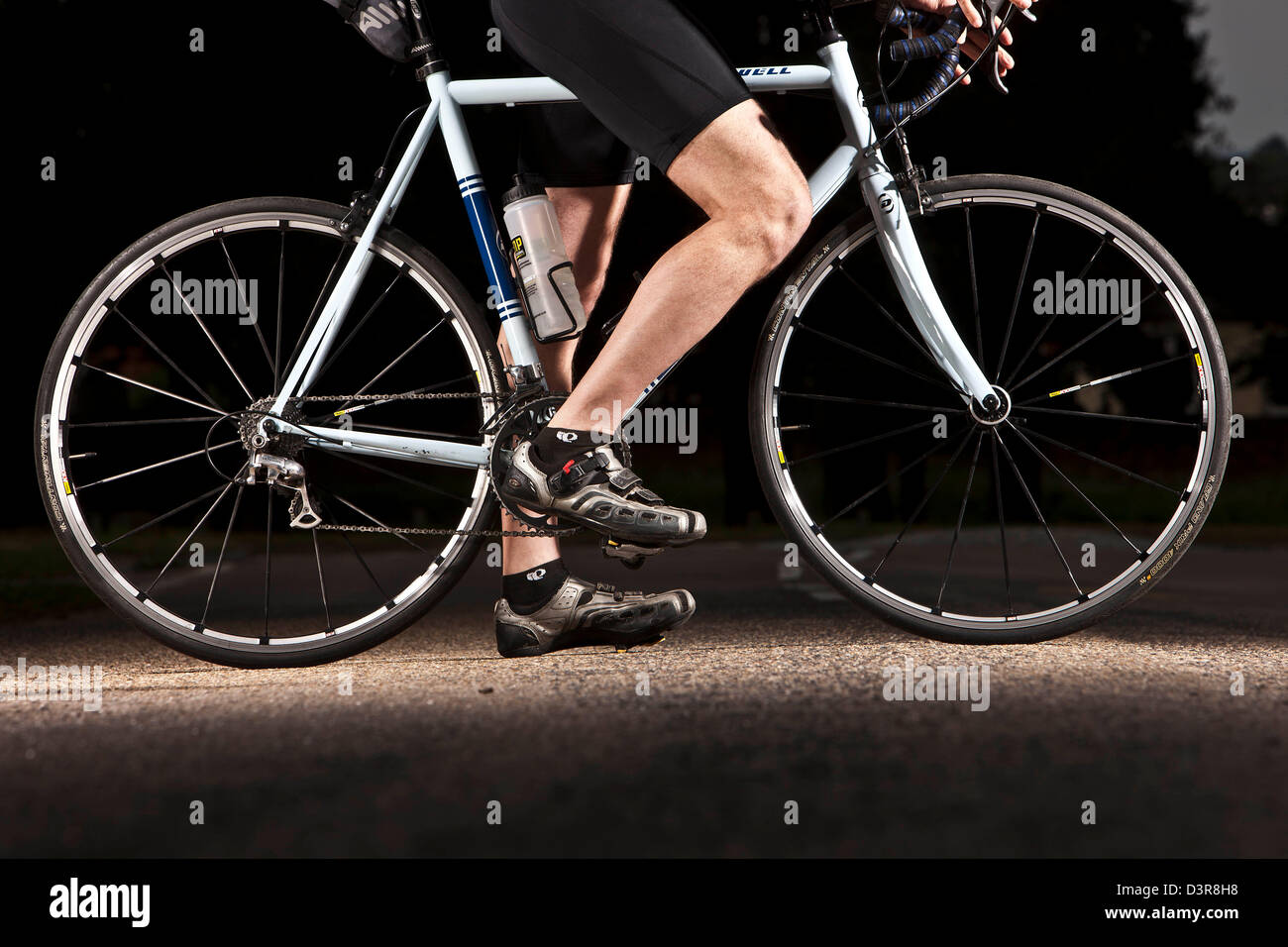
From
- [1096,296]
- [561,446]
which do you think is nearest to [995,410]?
[1096,296]

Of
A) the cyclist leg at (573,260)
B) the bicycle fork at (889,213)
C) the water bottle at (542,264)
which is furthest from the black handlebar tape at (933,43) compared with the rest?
the water bottle at (542,264)

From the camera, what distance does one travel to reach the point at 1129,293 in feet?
11.2

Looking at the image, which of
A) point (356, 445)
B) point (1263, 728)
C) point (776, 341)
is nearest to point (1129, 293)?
point (776, 341)

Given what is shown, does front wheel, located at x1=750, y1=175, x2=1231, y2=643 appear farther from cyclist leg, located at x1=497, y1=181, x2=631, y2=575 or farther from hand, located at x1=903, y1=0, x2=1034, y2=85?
cyclist leg, located at x1=497, y1=181, x2=631, y2=575

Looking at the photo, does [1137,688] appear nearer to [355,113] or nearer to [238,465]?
[238,465]

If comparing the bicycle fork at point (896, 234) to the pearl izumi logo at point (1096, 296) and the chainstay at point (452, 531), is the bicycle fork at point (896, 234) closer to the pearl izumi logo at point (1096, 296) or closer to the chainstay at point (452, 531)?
the pearl izumi logo at point (1096, 296)

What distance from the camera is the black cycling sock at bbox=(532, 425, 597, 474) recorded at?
2961mm

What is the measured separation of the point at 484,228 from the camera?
3.21 metres

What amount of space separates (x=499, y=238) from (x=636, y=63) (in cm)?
67

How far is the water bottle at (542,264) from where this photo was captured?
309 cm

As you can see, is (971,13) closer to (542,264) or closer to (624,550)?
(542,264)

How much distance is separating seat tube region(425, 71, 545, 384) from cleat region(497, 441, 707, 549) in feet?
1.07

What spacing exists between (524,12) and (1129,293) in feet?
6.36

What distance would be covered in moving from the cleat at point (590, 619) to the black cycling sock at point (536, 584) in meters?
0.02
